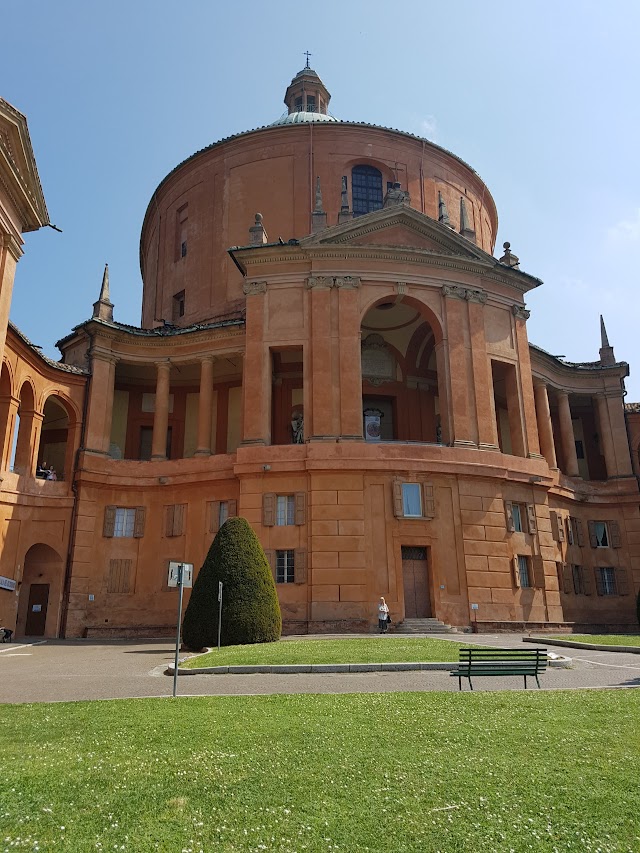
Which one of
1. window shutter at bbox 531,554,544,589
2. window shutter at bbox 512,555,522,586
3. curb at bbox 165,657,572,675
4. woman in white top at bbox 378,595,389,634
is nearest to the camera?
curb at bbox 165,657,572,675

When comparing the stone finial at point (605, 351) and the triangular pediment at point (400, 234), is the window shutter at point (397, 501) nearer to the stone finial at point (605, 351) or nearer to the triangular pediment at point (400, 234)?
the triangular pediment at point (400, 234)

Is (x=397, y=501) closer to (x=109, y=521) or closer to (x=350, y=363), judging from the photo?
(x=350, y=363)

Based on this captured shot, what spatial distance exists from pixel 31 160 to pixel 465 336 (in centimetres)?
2016

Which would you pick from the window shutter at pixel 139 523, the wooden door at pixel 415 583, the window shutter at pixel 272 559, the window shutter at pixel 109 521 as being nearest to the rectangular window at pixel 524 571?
the wooden door at pixel 415 583

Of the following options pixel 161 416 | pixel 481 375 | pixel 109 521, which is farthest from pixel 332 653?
pixel 161 416

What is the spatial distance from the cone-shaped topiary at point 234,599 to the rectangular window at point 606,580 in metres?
21.9

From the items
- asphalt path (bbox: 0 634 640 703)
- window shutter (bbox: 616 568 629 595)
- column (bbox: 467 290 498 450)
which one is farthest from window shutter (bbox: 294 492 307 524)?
window shutter (bbox: 616 568 629 595)

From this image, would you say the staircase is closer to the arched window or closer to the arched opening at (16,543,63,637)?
the arched opening at (16,543,63,637)

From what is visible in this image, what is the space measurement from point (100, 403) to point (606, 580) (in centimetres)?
2794

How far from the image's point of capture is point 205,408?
35.2 m

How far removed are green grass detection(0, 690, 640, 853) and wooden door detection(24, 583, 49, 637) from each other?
→ 73.8 feet

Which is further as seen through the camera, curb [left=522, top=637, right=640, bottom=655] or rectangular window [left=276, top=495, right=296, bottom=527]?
rectangular window [left=276, top=495, right=296, bottom=527]

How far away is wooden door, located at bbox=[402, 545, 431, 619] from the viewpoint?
28.8 meters

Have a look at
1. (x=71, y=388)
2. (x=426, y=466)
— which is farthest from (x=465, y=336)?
(x=71, y=388)
